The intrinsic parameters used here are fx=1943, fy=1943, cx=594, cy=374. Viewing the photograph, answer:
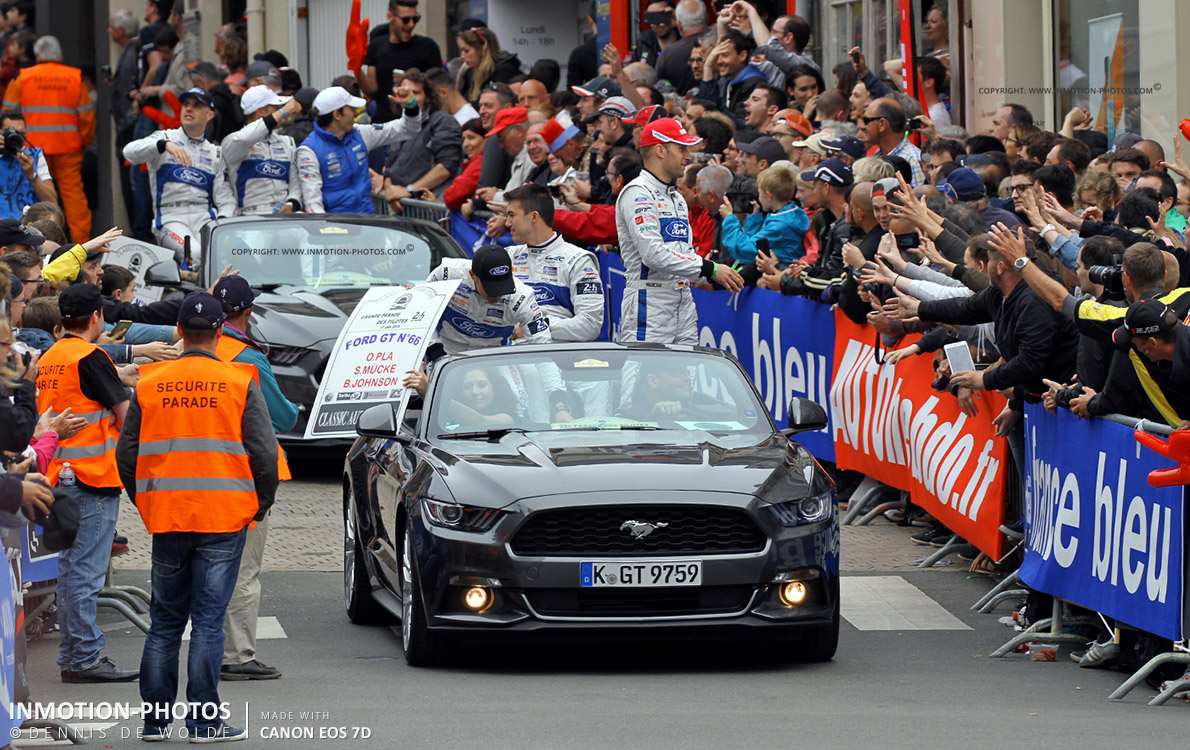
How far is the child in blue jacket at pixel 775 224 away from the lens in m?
14.0

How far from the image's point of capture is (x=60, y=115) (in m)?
25.0

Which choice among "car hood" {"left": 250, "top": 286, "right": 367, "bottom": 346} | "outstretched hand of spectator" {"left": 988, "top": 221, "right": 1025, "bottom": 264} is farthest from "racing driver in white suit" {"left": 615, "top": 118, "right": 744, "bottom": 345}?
"outstretched hand of spectator" {"left": 988, "top": 221, "right": 1025, "bottom": 264}

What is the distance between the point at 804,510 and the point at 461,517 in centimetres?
152

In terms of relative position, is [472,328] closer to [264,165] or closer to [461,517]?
[461,517]

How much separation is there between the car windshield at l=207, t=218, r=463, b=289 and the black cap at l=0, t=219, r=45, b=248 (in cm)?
363

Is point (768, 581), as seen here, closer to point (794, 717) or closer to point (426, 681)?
point (794, 717)

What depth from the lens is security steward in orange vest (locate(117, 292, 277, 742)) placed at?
23.8ft

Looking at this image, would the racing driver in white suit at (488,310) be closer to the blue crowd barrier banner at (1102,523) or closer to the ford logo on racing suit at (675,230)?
the ford logo on racing suit at (675,230)

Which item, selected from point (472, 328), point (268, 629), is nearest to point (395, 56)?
point (472, 328)

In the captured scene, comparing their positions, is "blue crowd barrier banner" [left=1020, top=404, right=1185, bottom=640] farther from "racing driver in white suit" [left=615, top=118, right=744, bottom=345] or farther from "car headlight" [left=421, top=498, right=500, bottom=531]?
"racing driver in white suit" [left=615, top=118, right=744, bottom=345]

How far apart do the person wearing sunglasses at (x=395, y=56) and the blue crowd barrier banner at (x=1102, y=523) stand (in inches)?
587

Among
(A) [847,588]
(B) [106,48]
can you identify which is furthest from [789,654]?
(B) [106,48]

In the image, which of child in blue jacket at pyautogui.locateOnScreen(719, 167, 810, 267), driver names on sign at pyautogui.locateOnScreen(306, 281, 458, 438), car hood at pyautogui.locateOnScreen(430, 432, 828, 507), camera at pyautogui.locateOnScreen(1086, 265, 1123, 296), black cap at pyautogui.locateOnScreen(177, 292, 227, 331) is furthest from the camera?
child in blue jacket at pyautogui.locateOnScreen(719, 167, 810, 267)

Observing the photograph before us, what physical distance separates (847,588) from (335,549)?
10.8 feet
